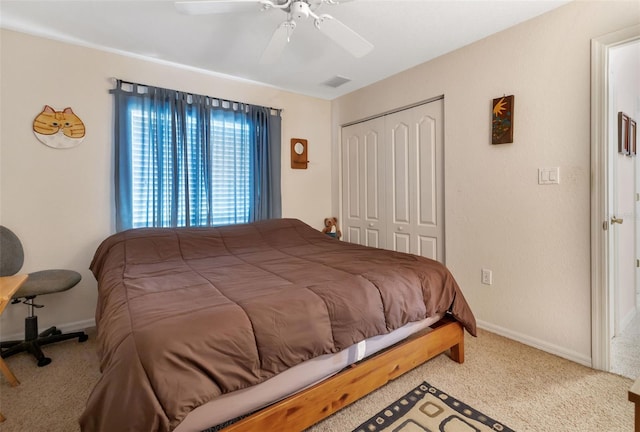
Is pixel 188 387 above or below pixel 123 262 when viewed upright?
below

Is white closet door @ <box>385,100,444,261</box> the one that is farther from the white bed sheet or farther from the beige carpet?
the white bed sheet

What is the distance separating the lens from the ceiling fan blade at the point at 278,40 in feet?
5.74

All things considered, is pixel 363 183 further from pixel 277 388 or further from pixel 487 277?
pixel 277 388

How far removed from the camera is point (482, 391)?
1.69 metres

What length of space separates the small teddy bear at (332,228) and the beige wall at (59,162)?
2240mm

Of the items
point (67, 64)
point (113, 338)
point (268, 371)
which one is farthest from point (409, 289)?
point (67, 64)

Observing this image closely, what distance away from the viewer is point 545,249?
84.1 inches

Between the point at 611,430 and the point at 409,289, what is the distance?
107 cm

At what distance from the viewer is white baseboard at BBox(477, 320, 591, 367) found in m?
1.98

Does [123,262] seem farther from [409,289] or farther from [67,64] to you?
[409,289]

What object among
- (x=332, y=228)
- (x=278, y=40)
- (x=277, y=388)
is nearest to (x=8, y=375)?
(x=277, y=388)

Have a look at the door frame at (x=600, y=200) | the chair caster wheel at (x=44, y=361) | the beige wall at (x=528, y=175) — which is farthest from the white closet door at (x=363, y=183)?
the chair caster wheel at (x=44, y=361)

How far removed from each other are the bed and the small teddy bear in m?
1.51

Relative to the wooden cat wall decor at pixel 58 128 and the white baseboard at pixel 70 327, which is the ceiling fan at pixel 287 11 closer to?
the wooden cat wall decor at pixel 58 128
